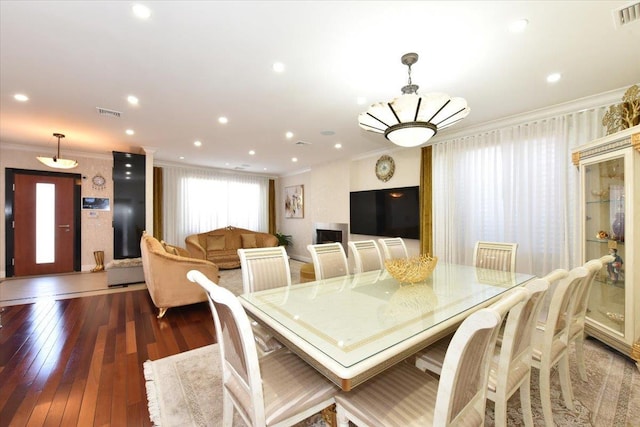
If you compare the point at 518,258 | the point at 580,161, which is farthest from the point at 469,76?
the point at 518,258

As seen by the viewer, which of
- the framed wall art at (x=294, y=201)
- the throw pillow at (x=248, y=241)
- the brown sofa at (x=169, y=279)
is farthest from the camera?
the framed wall art at (x=294, y=201)

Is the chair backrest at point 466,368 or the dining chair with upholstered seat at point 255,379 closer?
the chair backrest at point 466,368

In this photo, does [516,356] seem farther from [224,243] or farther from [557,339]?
[224,243]

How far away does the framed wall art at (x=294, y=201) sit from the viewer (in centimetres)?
762

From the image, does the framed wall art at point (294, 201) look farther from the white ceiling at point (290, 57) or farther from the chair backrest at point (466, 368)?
the chair backrest at point (466, 368)

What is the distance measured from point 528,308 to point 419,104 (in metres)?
1.41

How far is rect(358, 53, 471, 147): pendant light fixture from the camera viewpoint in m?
1.90

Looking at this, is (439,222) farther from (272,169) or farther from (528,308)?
(272,169)

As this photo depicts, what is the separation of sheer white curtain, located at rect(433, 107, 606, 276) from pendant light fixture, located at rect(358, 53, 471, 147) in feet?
6.44

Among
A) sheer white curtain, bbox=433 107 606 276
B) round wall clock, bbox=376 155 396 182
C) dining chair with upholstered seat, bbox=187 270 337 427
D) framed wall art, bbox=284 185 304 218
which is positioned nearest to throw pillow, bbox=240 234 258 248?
framed wall art, bbox=284 185 304 218

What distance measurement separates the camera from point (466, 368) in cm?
92

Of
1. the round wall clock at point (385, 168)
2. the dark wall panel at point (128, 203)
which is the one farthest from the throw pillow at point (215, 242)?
the round wall clock at point (385, 168)

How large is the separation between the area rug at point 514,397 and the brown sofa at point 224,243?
396cm

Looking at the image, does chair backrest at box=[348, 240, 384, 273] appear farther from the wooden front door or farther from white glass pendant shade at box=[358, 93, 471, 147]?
the wooden front door
